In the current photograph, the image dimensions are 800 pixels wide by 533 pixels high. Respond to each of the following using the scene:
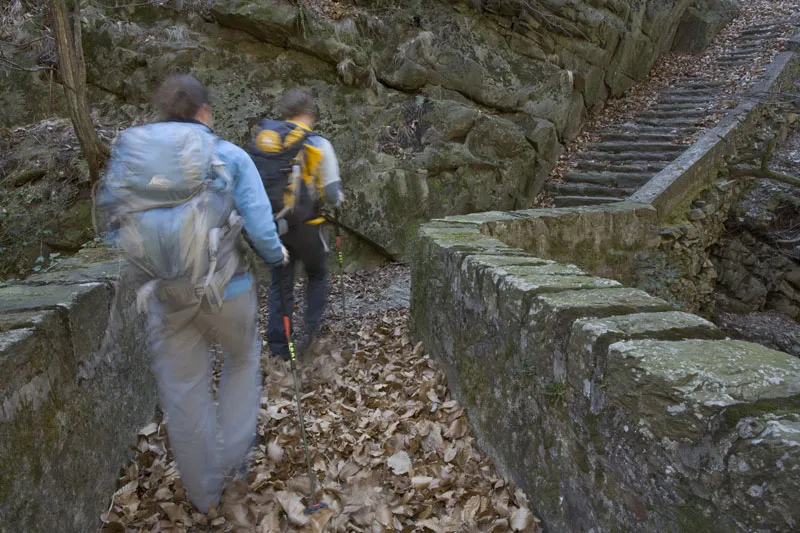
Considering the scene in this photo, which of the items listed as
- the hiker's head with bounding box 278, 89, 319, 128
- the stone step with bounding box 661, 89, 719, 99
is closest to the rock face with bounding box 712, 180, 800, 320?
the stone step with bounding box 661, 89, 719, 99

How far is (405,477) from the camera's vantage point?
2.99m

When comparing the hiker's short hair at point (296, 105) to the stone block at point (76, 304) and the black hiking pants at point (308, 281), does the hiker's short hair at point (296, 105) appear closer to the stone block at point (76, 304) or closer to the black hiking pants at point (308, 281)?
the black hiking pants at point (308, 281)

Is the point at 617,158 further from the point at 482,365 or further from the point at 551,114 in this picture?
the point at 482,365

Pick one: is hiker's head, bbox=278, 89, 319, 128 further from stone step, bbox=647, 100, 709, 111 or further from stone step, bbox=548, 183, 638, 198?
stone step, bbox=647, 100, 709, 111

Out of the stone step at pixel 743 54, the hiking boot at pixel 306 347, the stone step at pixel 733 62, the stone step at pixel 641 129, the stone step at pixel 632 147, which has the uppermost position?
the stone step at pixel 743 54

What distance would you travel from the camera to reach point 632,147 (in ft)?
34.7

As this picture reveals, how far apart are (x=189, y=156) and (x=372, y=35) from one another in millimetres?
8064

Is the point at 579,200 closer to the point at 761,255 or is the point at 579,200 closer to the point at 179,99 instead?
the point at 761,255

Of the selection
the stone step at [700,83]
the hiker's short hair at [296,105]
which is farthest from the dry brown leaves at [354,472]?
the stone step at [700,83]

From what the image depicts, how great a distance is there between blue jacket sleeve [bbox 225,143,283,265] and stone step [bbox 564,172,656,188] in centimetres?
836

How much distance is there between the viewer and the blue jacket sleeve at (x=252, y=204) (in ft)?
8.38

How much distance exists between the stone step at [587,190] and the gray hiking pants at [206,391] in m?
8.29

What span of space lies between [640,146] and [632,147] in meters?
0.17

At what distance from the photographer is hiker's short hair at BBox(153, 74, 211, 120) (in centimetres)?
242
